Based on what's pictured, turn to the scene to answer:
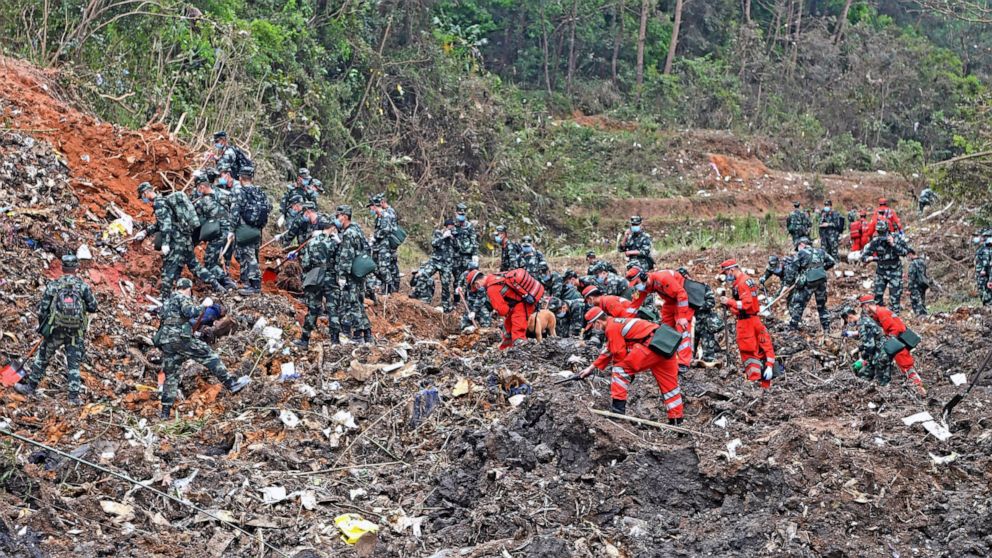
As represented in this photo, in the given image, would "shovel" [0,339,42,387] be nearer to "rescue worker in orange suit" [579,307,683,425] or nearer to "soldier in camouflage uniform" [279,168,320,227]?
"soldier in camouflage uniform" [279,168,320,227]

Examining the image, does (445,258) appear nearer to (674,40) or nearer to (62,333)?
(62,333)

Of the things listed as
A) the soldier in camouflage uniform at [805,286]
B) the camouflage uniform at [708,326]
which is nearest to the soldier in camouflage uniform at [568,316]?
the camouflage uniform at [708,326]

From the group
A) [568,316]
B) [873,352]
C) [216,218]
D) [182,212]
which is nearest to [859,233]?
[873,352]

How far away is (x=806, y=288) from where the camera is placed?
1558 centimetres

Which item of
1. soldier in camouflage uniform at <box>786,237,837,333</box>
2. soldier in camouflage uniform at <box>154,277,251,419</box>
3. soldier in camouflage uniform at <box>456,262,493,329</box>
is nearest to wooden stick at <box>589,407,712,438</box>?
soldier in camouflage uniform at <box>154,277,251,419</box>

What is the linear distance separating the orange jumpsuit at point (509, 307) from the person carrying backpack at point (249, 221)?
3.17 m

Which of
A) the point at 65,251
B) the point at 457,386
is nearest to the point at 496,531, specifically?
the point at 457,386

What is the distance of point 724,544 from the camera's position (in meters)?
8.05

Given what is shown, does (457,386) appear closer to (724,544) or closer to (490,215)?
(724,544)

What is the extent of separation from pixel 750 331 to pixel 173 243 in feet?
22.5

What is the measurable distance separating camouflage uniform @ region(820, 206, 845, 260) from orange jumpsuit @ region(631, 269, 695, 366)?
8.99 metres

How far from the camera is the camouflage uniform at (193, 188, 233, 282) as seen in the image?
13.8 m

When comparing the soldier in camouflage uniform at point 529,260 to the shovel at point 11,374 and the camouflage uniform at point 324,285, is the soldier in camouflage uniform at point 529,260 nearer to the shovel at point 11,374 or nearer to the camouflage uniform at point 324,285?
the camouflage uniform at point 324,285

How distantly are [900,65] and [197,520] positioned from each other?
112 ft
